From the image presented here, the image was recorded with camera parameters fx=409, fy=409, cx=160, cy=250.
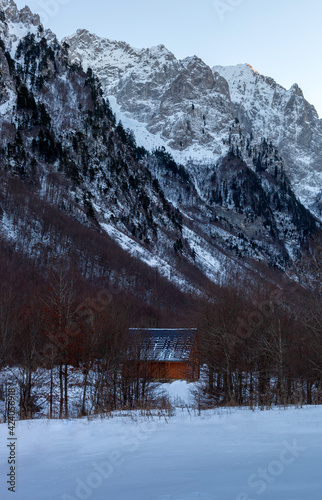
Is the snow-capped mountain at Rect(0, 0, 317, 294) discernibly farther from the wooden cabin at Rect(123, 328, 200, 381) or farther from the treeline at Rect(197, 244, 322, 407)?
the treeline at Rect(197, 244, 322, 407)

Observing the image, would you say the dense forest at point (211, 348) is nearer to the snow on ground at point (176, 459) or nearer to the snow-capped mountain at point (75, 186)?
the snow on ground at point (176, 459)

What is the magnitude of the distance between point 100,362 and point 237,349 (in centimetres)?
1028

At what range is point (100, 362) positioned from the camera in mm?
30938

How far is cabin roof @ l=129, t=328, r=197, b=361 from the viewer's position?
122ft

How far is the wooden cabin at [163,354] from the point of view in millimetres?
33906

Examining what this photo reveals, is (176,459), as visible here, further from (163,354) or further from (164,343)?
(164,343)

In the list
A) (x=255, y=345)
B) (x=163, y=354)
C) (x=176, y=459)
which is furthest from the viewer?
(x=163, y=354)

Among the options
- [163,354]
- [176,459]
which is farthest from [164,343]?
[176,459]

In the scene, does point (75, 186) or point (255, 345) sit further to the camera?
point (75, 186)

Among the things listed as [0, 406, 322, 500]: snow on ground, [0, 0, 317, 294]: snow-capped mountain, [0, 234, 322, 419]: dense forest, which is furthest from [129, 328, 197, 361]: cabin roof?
[0, 0, 317, 294]: snow-capped mountain

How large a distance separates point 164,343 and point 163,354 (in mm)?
1329

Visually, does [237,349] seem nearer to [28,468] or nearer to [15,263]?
[28,468]

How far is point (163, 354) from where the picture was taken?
4694 cm

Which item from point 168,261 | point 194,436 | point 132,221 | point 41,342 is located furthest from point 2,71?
point 194,436
